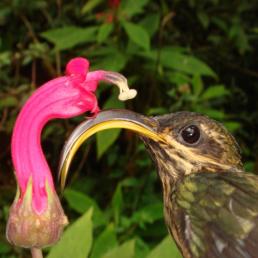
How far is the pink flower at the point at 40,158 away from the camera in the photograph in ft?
4.05

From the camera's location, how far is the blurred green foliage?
2.54 m

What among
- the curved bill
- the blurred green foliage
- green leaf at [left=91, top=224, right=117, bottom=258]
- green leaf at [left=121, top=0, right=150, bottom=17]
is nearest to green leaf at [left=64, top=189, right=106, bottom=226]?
the blurred green foliage

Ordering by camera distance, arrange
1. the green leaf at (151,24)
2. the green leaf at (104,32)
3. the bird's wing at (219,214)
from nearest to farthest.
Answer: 1. the bird's wing at (219,214)
2. the green leaf at (104,32)
3. the green leaf at (151,24)

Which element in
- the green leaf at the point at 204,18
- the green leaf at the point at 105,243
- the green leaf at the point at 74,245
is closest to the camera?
the green leaf at the point at 74,245

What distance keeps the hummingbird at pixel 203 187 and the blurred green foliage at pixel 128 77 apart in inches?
12.5

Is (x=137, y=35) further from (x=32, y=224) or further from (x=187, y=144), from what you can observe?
(x=32, y=224)

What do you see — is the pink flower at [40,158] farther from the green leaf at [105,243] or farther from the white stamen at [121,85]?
the green leaf at [105,243]

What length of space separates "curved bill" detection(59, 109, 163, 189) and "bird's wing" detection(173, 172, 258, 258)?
199 mm

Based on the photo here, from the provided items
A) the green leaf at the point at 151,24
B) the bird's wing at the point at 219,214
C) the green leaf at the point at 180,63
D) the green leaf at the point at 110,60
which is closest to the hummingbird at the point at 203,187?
the bird's wing at the point at 219,214

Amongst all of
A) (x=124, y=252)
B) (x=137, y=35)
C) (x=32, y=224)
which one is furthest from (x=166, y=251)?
(x=137, y=35)

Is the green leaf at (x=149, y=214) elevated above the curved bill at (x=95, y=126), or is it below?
below

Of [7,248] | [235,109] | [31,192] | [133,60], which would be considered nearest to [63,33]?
[133,60]

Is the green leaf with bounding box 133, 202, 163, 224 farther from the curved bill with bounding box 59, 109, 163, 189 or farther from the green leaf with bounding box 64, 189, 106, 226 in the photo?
the curved bill with bounding box 59, 109, 163, 189

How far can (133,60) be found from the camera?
9.18 feet
